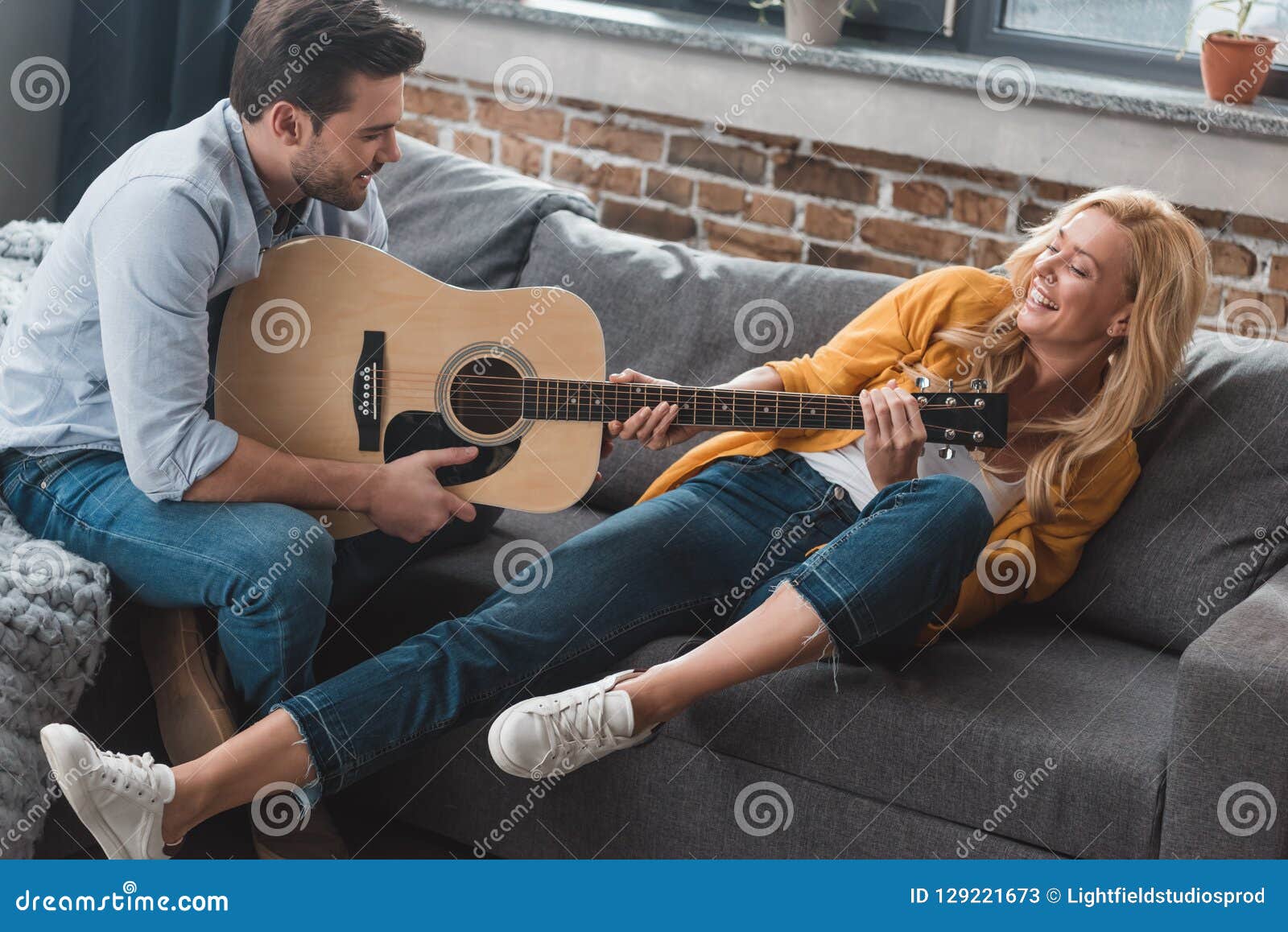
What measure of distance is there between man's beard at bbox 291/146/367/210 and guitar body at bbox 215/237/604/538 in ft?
0.19

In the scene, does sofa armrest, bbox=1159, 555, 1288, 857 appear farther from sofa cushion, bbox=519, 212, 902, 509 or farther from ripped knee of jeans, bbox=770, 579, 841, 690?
sofa cushion, bbox=519, 212, 902, 509

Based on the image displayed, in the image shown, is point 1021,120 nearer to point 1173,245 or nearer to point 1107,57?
point 1107,57

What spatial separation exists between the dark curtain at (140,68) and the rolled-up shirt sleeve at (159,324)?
3.77ft

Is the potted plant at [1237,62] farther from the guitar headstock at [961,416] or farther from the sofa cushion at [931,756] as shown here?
the sofa cushion at [931,756]

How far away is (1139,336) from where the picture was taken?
1.78m

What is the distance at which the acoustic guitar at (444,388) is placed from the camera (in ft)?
5.62

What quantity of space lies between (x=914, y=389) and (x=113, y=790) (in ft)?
3.69

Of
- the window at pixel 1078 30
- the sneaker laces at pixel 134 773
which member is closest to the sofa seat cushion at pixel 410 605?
the sneaker laces at pixel 134 773

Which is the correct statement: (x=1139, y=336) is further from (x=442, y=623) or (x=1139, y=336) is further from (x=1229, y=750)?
(x=442, y=623)

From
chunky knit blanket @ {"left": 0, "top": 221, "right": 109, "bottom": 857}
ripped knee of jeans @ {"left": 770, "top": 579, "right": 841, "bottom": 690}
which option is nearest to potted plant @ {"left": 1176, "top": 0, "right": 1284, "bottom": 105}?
ripped knee of jeans @ {"left": 770, "top": 579, "right": 841, "bottom": 690}

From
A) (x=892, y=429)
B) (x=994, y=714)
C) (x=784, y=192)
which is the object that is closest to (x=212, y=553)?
(x=892, y=429)

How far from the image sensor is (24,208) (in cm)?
282

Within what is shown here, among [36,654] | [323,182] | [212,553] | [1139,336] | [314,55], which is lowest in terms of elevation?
[36,654]

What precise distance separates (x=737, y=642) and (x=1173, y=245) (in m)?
0.82
